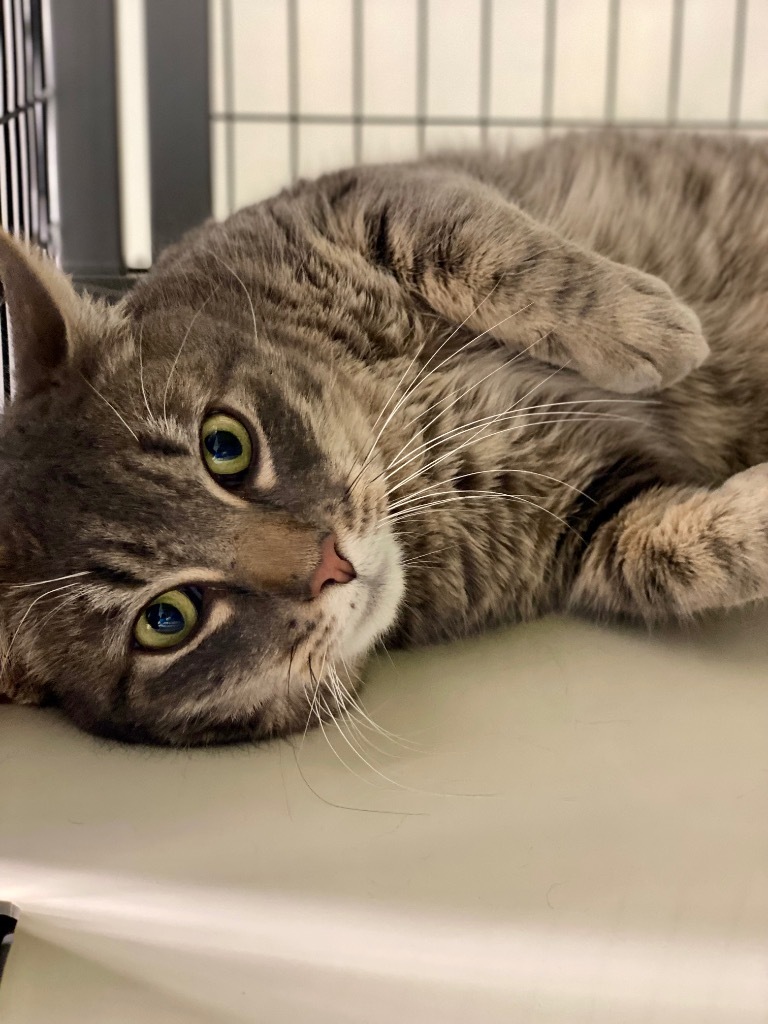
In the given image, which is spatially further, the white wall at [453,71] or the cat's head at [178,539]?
the white wall at [453,71]

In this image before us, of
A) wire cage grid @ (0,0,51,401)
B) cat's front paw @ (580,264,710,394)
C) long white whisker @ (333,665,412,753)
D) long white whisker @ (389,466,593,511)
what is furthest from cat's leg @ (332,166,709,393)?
wire cage grid @ (0,0,51,401)

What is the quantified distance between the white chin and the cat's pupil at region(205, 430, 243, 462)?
0.18 meters

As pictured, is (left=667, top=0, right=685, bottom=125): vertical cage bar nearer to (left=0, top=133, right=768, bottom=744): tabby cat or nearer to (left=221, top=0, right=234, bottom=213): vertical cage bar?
(left=0, top=133, right=768, bottom=744): tabby cat

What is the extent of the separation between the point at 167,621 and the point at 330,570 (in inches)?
7.9

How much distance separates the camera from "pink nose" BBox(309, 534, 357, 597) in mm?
1046

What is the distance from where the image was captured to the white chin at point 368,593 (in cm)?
107

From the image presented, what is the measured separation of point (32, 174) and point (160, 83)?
1.23 feet

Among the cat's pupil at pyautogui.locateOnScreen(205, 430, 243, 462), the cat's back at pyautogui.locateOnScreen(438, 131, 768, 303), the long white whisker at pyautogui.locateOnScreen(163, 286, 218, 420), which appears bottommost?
the cat's pupil at pyautogui.locateOnScreen(205, 430, 243, 462)

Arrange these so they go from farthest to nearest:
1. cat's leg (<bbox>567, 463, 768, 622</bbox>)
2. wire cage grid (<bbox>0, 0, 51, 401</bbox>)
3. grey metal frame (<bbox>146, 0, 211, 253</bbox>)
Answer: grey metal frame (<bbox>146, 0, 211, 253</bbox>), wire cage grid (<bbox>0, 0, 51, 401</bbox>), cat's leg (<bbox>567, 463, 768, 622</bbox>)

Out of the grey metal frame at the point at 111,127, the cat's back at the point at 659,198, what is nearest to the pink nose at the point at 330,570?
the cat's back at the point at 659,198

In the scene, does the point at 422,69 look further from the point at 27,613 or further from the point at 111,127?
the point at 27,613

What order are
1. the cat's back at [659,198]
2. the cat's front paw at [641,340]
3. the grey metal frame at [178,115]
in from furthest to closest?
the grey metal frame at [178,115]
the cat's back at [659,198]
the cat's front paw at [641,340]

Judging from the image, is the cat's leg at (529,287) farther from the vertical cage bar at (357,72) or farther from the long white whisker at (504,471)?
the vertical cage bar at (357,72)

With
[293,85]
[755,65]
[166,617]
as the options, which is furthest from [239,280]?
[755,65]
